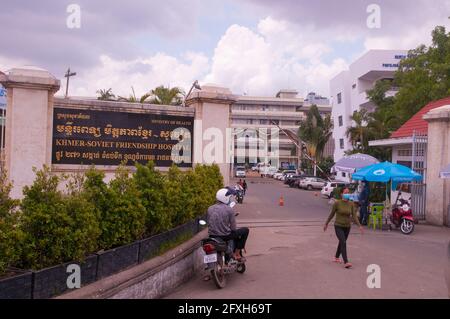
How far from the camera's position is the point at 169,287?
7.05 metres

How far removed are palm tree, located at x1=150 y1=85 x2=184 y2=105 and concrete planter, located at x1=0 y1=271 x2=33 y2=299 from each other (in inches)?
789

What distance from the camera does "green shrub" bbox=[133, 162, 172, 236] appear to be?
7.25 m

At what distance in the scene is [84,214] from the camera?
209 inches

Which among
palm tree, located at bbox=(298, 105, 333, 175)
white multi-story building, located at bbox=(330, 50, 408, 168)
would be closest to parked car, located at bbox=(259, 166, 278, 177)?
palm tree, located at bbox=(298, 105, 333, 175)

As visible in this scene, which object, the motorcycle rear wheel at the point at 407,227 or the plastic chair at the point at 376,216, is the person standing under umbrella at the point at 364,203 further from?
the motorcycle rear wheel at the point at 407,227

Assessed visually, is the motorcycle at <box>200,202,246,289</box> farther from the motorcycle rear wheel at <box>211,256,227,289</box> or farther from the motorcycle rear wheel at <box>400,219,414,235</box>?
the motorcycle rear wheel at <box>400,219,414,235</box>

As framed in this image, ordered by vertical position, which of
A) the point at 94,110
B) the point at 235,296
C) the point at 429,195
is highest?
the point at 94,110

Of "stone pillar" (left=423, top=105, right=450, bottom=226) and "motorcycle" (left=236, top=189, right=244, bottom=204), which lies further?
"motorcycle" (left=236, top=189, right=244, bottom=204)

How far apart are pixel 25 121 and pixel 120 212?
6.16m

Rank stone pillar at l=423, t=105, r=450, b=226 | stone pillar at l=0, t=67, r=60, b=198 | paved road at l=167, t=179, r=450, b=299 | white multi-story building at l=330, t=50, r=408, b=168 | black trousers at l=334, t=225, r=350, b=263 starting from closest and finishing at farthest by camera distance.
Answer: paved road at l=167, t=179, r=450, b=299, black trousers at l=334, t=225, r=350, b=263, stone pillar at l=0, t=67, r=60, b=198, stone pillar at l=423, t=105, r=450, b=226, white multi-story building at l=330, t=50, r=408, b=168
